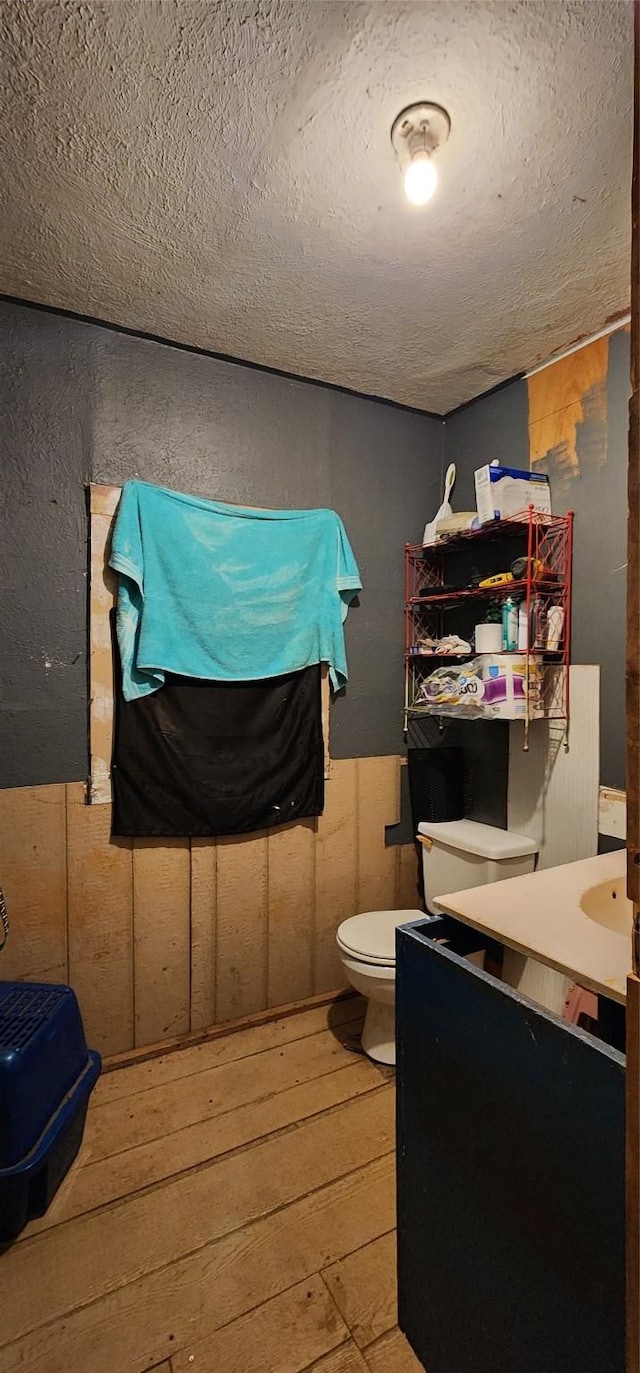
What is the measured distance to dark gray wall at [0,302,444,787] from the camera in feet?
5.63

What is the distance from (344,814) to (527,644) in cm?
97

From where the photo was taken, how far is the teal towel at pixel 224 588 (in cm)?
182

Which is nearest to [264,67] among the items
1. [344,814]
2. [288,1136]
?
[344,814]

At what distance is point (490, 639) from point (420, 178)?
4.11 feet

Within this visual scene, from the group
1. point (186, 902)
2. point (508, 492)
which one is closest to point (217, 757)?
point (186, 902)

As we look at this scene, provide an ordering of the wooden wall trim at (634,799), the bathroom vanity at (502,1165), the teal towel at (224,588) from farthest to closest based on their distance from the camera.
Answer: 1. the teal towel at (224,588)
2. the bathroom vanity at (502,1165)
3. the wooden wall trim at (634,799)

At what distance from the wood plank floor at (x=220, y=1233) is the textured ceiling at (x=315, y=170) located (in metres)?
2.42

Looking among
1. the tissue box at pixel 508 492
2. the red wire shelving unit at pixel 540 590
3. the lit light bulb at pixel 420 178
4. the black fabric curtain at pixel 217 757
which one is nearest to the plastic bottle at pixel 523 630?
the red wire shelving unit at pixel 540 590

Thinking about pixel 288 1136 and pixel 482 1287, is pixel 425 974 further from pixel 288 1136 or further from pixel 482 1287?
pixel 288 1136

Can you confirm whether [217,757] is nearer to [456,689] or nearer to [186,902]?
[186,902]

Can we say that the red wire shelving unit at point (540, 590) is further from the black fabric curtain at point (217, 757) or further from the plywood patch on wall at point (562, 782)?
the black fabric curtain at point (217, 757)

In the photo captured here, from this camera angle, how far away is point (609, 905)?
1.24 m

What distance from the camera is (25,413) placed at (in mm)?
1705

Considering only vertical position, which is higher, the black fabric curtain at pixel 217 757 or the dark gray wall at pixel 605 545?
the dark gray wall at pixel 605 545
